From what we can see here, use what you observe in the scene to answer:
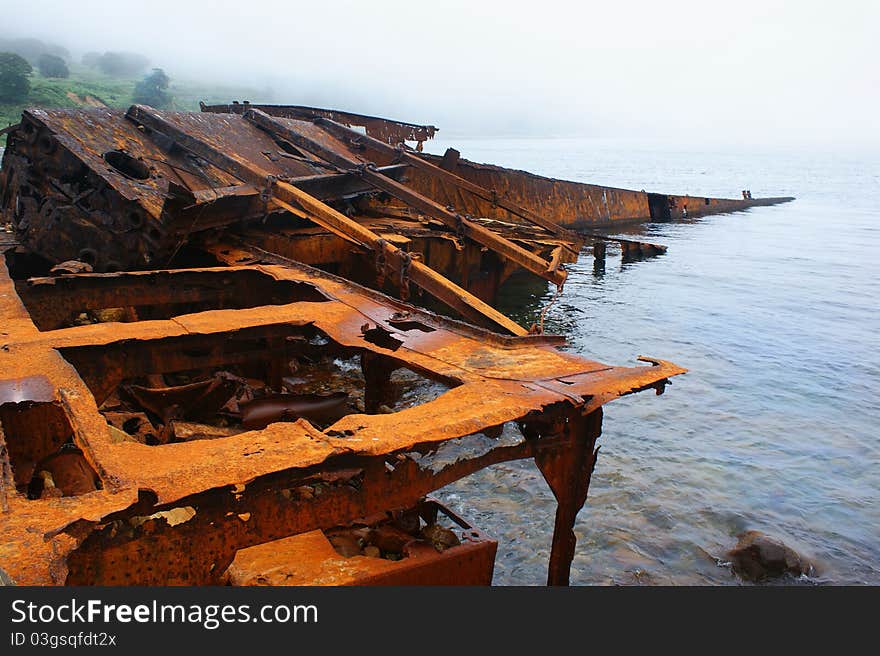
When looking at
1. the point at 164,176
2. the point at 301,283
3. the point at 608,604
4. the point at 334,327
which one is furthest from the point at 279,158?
the point at 608,604

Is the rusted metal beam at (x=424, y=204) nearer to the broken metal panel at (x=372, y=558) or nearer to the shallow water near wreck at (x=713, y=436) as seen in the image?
the shallow water near wreck at (x=713, y=436)

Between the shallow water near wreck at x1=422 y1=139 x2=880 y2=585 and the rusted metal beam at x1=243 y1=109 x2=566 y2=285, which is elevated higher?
the rusted metal beam at x1=243 y1=109 x2=566 y2=285

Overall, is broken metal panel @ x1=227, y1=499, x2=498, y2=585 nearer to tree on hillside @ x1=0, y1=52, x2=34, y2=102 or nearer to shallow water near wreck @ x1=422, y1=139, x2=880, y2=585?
shallow water near wreck @ x1=422, y1=139, x2=880, y2=585

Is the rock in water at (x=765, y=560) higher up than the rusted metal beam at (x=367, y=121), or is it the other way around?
the rusted metal beam at (x=367, y=121)

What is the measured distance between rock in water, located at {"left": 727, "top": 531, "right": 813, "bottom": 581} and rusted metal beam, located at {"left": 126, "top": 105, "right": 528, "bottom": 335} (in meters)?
2.28

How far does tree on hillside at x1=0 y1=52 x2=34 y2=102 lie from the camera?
169 feet

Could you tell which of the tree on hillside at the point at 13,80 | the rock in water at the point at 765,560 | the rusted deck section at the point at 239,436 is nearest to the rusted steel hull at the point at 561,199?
the rock in water at the point at 765,560

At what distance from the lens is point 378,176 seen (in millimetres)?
8297

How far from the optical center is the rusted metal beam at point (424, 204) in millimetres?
7133

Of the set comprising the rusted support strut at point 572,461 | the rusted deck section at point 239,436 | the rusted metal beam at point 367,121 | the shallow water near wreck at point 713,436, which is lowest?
the shallow water near wreck at point 713,436

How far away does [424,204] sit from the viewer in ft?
25.7

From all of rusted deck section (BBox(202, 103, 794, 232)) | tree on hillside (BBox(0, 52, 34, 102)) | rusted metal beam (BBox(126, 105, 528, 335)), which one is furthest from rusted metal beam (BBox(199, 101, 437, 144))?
tree on hillside (BBox(0, 52, 34, 102))

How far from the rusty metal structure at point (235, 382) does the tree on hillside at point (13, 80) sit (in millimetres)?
53809

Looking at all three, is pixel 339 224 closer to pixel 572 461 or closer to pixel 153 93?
pixel 572 461
